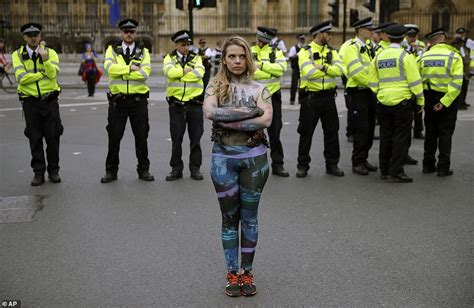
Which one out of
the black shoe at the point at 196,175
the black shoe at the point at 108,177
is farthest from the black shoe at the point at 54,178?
the black shoe at the point at 196,175

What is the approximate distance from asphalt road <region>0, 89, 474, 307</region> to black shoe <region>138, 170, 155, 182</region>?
0.10 m

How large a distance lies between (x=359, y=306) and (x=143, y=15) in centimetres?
4555

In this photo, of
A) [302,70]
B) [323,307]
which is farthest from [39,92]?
[323,307]

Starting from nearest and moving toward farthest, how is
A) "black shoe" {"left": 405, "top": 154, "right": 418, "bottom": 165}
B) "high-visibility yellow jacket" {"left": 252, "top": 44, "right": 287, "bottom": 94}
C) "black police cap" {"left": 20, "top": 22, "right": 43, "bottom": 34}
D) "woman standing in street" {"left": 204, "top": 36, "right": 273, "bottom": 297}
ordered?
1. "woman standing in street" {"left": 204, "top": 36, "right": 273, "bottom": 297}
2. "black police cap" {"left": 20, "top": 22, "right": 43, "bottom": 34}
3. "high-visibility yellow jacket" {"left": 252, "top": 44, "right": 287, "bottom": 94}
4. "black shoe" {"left": 405, "top": 154, "right": 418, "bottom": 165}

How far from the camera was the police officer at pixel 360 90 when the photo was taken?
8.42 m

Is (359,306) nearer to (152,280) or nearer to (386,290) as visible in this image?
(386,290)

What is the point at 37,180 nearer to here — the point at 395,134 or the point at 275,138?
the point at 275,138

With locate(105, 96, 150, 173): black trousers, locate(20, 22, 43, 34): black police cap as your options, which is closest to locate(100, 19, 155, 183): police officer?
locate(105, 96, 150, 173): black trousers

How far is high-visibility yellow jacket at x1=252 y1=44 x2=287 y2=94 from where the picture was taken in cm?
816

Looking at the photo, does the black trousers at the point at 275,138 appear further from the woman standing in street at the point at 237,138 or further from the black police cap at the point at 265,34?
the woman standing in street at the point at 237,138

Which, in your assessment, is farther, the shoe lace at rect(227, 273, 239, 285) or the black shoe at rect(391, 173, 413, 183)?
the black shoe at rect(391, 173, 413, 183)

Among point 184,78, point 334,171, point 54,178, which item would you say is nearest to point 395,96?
point 334,171

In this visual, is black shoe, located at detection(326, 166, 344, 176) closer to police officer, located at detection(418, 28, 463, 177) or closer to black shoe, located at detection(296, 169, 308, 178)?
black shoe, located at detection(296, 169, 308, 178)

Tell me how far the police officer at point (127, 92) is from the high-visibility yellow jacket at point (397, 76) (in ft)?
10.1
